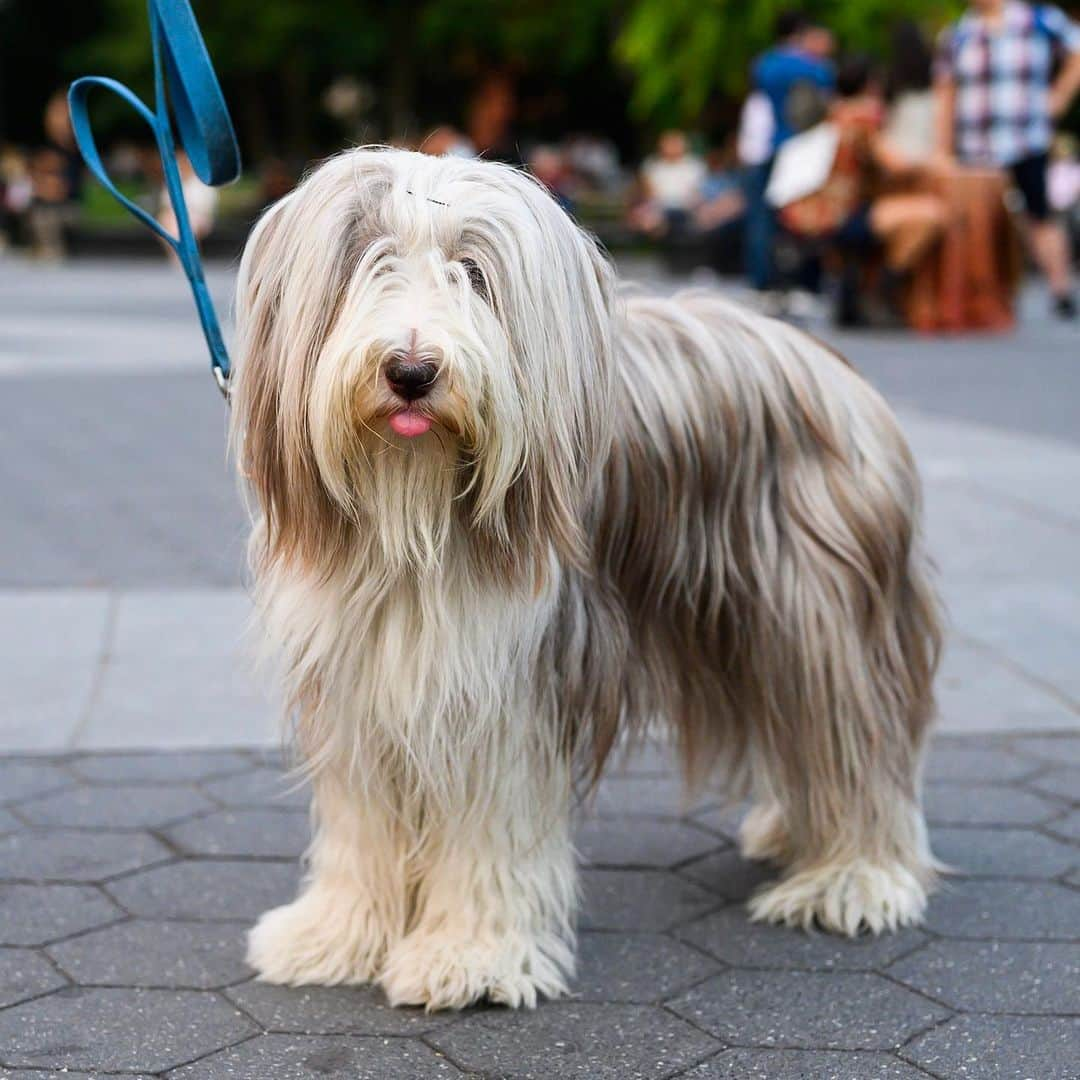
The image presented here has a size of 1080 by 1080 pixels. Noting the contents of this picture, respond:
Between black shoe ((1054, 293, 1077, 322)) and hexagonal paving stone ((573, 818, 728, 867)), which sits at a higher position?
hexagonal paving stone ((573, 818, 728, 867))

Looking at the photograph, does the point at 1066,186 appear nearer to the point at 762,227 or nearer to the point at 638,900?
the point at 762,227

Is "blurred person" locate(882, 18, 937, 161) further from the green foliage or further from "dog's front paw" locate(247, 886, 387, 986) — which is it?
"dog's front paw" locate(247, 886, 387, 986)

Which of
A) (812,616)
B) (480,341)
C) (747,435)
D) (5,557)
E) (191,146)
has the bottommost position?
(5,557)

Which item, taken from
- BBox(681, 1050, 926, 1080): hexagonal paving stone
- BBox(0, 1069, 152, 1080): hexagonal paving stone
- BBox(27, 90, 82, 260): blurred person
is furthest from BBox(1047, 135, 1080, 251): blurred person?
BBox(0, 1069, 152, 1080): hexagonal paving stone

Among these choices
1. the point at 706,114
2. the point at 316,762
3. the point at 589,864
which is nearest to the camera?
the point at 316,762

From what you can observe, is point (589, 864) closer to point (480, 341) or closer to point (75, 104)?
point (480, 341)

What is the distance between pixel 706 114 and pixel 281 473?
93.3 ft

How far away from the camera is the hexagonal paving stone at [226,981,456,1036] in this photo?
10.6 ft

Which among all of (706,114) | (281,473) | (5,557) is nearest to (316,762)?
(281,473)

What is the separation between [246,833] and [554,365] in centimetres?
173

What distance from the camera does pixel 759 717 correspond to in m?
3.71

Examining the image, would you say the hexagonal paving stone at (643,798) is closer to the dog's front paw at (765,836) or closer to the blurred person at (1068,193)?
the dog's front paw at (765,836)

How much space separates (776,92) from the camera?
1384cm

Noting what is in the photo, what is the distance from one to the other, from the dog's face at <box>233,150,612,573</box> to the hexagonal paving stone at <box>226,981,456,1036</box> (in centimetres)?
87
